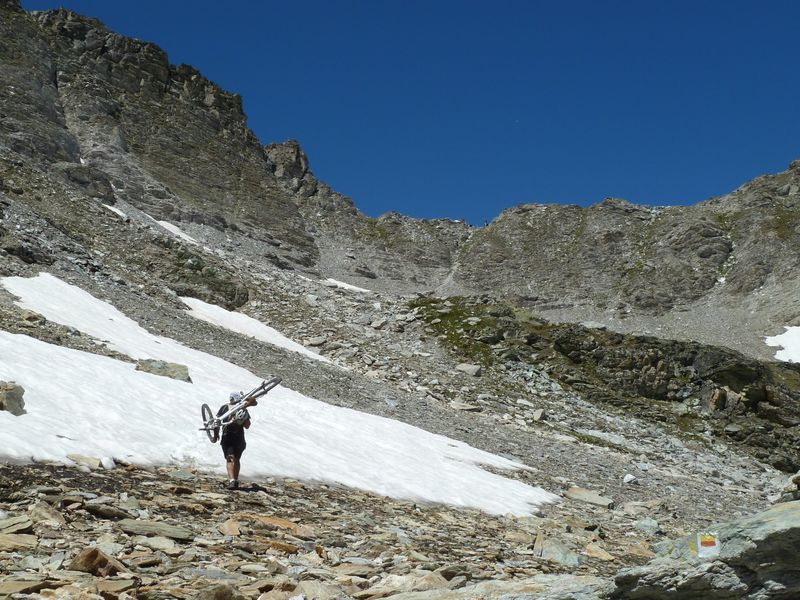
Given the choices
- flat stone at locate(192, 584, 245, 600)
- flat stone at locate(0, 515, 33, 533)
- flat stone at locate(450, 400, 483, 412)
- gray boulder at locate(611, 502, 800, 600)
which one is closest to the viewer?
gray boulder at locate(611, 502, 800, 600)

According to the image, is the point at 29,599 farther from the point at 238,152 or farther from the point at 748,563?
the point at 238,152

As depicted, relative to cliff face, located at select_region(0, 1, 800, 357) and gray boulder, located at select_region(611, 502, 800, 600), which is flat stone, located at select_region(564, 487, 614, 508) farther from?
cliff face, located at select_region(0, 1, 800, 357)

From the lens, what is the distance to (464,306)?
5119 centimetres

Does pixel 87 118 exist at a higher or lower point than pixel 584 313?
higher

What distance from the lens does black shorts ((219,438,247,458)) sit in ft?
45.0

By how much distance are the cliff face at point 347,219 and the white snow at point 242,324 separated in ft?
114

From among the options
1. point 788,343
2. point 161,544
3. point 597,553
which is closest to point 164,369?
point 161,544

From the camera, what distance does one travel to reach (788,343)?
289ft

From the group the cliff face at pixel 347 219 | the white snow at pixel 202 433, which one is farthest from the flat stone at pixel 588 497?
the cliff face at pixel 347 219

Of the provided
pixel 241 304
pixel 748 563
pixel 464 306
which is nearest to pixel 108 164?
pixel 241 304

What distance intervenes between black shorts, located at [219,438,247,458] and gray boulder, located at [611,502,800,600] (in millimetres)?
9360

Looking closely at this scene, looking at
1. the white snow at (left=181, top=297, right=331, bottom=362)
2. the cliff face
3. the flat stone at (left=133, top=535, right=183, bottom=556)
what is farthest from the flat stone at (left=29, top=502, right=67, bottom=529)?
the cliff face

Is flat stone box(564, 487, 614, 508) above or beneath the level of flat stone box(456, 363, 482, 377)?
beneath

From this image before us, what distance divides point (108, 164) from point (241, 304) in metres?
56.5
